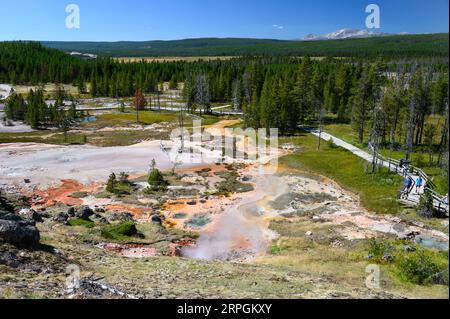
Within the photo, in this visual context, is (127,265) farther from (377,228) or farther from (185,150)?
(185,150)

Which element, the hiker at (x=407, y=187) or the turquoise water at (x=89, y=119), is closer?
the hiker at (x=407, y=187)

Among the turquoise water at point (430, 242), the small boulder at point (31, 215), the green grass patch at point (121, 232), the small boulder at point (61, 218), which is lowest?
the turquoise water at point (430, 242)

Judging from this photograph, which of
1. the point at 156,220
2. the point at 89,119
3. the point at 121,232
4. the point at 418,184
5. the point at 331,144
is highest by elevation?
the point at 89,119

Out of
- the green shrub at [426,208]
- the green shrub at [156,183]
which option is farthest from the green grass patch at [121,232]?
the green shrub at [426,208]

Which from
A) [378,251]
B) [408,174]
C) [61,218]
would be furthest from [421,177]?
[61,218]

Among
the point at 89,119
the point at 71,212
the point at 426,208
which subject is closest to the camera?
the point at 71,212

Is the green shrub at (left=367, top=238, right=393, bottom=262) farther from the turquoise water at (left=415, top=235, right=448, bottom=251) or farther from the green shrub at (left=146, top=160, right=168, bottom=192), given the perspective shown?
the green shrub at (left=146, top=160, right=168, bottom=192)

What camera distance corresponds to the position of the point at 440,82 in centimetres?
9819

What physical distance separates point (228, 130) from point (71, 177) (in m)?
42.6

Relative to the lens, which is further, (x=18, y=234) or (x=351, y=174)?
(x=351, y=174)

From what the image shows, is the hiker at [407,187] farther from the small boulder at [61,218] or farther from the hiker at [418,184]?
the small boulder at [61,218]

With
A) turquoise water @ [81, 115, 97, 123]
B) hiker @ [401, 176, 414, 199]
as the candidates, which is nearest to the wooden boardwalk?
hiker @ [401, 176, 414, 199]

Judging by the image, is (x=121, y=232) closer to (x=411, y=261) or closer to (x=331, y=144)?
(x=411, y=261)
